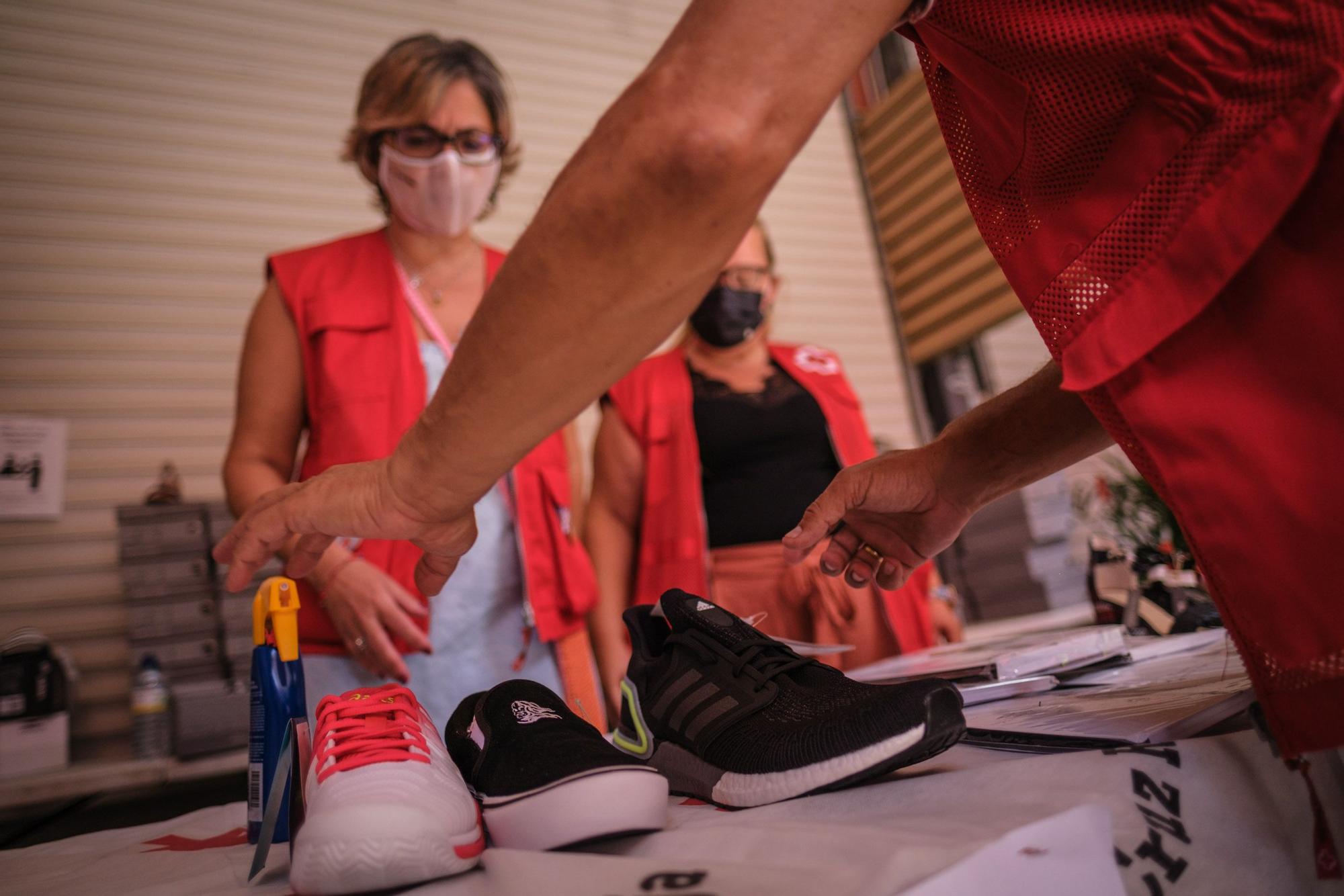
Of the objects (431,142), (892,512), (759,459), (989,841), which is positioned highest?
(431,142)

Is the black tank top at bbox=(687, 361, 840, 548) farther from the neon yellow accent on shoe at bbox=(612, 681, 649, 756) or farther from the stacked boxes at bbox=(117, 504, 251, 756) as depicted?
the stacked boxes at bbox=(117, 504, 251, 756)

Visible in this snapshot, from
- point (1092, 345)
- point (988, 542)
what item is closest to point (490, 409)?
point (1092, 345)

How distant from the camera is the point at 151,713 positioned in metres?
2.83

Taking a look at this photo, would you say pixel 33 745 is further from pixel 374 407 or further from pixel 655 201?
pixel 655 201

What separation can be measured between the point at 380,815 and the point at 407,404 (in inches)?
48.8

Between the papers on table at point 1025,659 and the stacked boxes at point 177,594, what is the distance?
7.77ft

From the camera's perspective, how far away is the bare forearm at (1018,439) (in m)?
0.97

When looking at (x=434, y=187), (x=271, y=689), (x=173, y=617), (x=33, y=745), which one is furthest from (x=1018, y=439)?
(x=33, y=745)

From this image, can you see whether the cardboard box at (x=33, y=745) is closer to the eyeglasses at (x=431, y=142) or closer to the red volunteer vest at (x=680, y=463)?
the red volunteer vest at (x=680, y=463)

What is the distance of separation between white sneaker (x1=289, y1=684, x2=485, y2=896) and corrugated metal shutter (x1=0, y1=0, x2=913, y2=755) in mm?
2912

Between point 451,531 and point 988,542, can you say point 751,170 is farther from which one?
point 988,542

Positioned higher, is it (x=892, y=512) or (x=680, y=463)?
(x=680, y=463)

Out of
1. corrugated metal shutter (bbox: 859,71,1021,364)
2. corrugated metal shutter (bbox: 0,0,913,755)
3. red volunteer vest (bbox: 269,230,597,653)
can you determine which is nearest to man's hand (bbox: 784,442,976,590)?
red volunteer vest (bbox: 269,230,597,653)

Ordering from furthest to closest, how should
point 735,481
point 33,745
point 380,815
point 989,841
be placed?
point 33,745 → point 735,481 → point 380,815 → point 989,841
